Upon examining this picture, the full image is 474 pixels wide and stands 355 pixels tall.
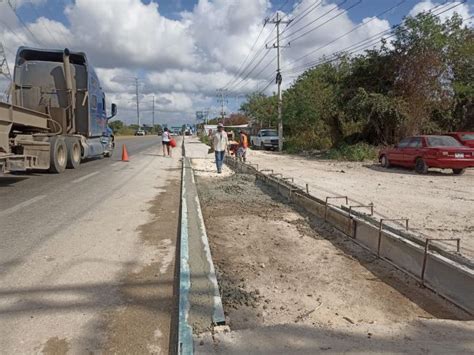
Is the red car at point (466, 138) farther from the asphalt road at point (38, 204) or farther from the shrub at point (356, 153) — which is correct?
the asphalt road at point (38, 204)

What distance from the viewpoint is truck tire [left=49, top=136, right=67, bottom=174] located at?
1379cm

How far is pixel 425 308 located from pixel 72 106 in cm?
1459

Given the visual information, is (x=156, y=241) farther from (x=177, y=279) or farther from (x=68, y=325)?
(x=68, y=325)

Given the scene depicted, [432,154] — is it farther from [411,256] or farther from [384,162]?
[411,256]

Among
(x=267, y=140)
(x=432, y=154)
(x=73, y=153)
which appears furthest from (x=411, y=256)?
(x=267, y=140)

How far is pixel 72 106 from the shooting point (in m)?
15.7

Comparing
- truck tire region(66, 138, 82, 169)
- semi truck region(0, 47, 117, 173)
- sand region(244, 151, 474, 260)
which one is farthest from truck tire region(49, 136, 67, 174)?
sand region(244, 151, 474, 260)

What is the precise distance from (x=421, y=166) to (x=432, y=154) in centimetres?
74

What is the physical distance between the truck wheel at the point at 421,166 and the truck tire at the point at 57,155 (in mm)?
12877


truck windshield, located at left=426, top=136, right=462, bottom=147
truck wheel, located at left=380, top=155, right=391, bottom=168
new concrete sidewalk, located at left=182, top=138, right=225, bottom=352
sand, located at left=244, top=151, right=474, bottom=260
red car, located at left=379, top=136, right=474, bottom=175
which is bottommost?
new concrete sidewalk, located at left=182, top=138, right=225, bottom=352

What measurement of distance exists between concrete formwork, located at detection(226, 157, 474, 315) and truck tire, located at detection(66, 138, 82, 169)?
11.0 m

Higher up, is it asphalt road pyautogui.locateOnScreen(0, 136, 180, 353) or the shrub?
the shrub

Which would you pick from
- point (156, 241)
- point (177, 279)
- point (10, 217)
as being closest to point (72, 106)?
point (10, 217)

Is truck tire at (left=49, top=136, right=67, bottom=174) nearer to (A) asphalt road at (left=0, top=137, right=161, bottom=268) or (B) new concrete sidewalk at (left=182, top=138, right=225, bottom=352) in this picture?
(A) asphalt road at (left=0, top=137, right=161, bottom=268)
